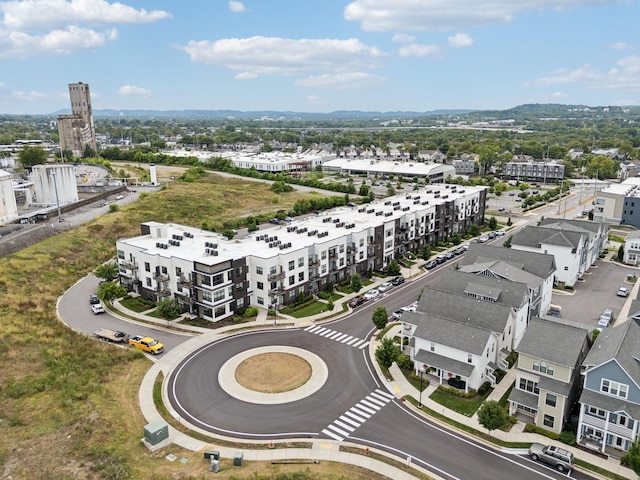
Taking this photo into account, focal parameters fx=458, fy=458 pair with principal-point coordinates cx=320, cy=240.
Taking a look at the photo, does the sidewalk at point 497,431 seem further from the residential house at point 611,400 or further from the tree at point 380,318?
the tree at point 380,318

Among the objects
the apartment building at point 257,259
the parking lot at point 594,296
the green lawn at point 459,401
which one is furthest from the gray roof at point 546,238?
the green lawn at point 459,401

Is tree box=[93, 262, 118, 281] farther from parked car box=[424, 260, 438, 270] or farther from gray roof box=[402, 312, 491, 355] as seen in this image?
parked car box=[424, 260, 438, 270]

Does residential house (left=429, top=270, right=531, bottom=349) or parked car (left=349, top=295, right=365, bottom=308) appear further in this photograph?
parked car (left=349, top=295, right=365, bottom=308)

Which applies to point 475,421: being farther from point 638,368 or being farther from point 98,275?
point 98,275

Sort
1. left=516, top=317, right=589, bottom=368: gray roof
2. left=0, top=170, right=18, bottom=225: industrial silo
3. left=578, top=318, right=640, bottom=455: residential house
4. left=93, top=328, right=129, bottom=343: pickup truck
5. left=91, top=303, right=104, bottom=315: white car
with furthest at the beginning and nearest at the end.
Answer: left=0, top=170, right=18, bottom=225: industrial silo
left=91, top=303, right=104, bottom=315: white car
left=93, top=328, right=129, bottom=343: pickup truck
left=516, top=317, right=589, bottom=368: gray roof
left=578, top=318, right=640, bottom=455: residential house

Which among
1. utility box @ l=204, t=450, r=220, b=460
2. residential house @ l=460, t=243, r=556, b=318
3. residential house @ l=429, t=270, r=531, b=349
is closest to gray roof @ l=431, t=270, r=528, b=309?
residential house @ l=429, t=270, r=531, b=349

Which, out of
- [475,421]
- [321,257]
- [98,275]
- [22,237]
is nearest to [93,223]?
[22,237]

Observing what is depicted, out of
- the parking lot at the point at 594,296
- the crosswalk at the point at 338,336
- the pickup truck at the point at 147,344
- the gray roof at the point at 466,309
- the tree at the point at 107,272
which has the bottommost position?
the parking lot at the point at 594,296
